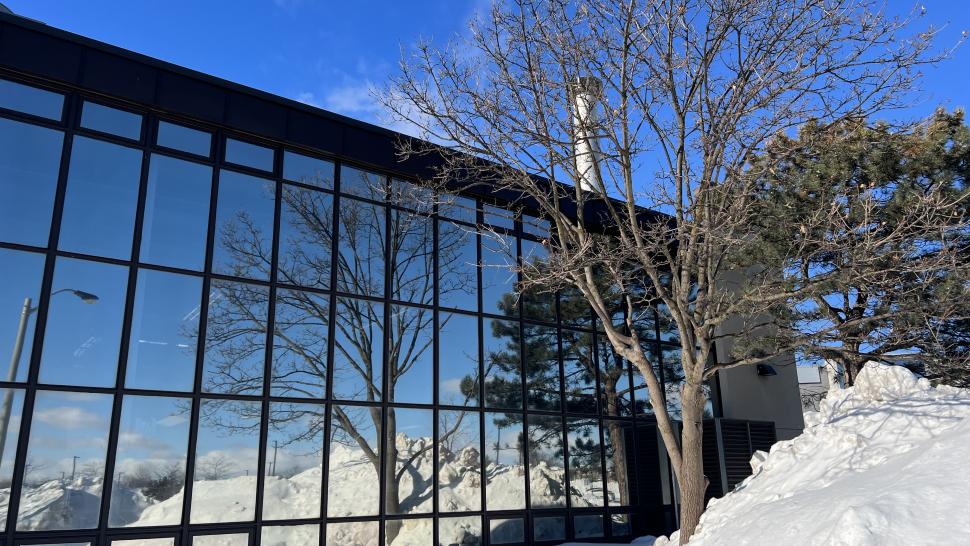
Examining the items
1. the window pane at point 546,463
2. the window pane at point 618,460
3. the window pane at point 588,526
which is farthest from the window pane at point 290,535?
the window pane at point 618,460

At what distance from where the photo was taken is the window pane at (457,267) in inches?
493

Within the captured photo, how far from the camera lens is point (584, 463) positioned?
44.4ft

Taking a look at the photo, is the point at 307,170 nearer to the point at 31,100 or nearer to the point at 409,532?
the point at 31,100

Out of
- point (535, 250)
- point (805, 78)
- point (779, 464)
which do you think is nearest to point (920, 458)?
point (779, 464)

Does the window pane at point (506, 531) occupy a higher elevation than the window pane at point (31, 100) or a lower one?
lower

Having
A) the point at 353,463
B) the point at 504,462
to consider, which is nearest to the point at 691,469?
the point at 504,462

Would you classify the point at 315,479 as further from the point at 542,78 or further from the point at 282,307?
the point at 542,78

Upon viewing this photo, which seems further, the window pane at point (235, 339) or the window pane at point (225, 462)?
the window pane at point (235, 339)

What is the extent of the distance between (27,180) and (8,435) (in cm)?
304

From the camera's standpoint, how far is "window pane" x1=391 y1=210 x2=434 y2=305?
11953 millimetres

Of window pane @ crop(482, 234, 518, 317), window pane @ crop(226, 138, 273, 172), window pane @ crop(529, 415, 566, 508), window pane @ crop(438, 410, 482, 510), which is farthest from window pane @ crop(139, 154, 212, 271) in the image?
window pane @ crop(529, 415, 566, 508)

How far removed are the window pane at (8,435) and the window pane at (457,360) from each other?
5756 millimetres

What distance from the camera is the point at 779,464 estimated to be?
31.6 ft

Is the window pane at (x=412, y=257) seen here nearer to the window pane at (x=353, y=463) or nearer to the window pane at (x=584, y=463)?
the window pane at (x=353, y=463)
